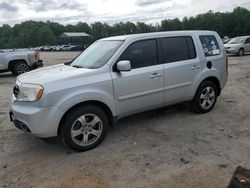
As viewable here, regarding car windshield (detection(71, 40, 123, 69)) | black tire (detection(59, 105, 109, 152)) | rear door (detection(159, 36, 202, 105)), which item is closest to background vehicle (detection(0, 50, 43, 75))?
car windshield (detection(71, 40, 123, 69))

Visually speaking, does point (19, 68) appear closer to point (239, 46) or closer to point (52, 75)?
point (52, 75)

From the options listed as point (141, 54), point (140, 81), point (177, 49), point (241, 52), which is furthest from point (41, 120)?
point (241, 52)

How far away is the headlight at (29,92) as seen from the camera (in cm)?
452

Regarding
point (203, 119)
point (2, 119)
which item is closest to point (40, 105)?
point (2, 119)

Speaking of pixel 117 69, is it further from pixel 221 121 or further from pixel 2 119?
pixel 2 119

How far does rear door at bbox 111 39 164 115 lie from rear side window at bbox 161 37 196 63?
23cm

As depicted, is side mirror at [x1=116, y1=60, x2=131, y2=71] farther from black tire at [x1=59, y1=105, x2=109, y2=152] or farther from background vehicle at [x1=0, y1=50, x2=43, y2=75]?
background vehicle at [x1=0, y1=50, x2=43, y2=75]

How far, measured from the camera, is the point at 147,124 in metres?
6.07

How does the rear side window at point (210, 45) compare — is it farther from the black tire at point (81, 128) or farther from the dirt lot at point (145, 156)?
the black tire at point (81, 128)

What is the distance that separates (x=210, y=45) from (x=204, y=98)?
1132 mm

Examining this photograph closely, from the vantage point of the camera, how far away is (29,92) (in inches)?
184

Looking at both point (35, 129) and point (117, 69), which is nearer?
point (35, 129)

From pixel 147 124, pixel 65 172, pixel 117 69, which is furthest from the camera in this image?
pixel 147 124

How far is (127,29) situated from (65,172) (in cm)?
11137
